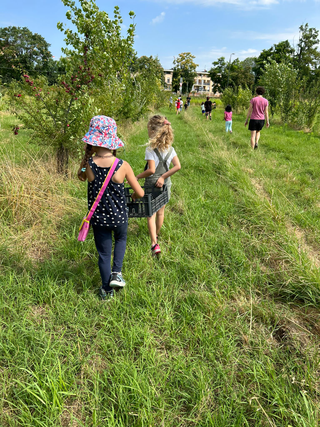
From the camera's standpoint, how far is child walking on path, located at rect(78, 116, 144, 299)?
2.25m

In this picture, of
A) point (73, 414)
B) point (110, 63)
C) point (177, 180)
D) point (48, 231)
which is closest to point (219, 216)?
point (177, 180)

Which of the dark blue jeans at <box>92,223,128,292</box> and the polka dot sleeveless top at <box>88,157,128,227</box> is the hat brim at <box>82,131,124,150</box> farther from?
the dark blue jeans at <box>92,223,128,292</box>

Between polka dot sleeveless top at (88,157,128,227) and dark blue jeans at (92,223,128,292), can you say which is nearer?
polka dot sleeveless top at (88,157,128,227)

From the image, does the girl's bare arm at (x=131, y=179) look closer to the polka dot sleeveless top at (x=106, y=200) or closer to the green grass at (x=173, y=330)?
the polka dot sleeveless top at (x=106, y=200)

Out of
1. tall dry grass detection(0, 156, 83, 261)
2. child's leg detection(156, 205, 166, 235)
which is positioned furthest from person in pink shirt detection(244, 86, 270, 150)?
tall dry grass detection(0, 156, 83, 261)

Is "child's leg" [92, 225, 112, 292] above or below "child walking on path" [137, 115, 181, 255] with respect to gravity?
below

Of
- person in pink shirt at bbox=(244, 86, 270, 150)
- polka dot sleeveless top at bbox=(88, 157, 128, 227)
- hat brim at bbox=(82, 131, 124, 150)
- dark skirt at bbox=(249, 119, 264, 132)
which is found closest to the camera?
hat brim at bbox=(82, 131, 124, 150)

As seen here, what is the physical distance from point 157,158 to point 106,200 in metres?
1.15

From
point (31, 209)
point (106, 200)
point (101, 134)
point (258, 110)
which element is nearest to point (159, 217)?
point (106, 200)

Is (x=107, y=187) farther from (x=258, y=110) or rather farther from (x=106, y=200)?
(x=258, y=110)

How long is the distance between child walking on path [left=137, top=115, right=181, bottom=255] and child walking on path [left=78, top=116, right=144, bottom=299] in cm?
70

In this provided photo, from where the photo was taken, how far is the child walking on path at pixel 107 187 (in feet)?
7.39

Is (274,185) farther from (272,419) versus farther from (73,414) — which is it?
(73,414)

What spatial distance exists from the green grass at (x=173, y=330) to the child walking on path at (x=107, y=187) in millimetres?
238
